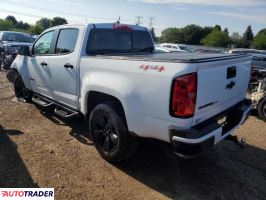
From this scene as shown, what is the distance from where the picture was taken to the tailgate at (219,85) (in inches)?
127

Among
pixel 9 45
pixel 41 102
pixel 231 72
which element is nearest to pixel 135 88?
pixel 231 72

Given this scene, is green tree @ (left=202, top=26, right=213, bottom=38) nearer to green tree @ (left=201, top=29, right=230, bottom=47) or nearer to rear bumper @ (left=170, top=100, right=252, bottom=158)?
green tree @ (left=201, top=29, right=230, bottom=47)

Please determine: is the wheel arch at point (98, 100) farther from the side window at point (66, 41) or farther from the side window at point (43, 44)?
the side window at point (43, 44)

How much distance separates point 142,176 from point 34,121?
2.96 metres

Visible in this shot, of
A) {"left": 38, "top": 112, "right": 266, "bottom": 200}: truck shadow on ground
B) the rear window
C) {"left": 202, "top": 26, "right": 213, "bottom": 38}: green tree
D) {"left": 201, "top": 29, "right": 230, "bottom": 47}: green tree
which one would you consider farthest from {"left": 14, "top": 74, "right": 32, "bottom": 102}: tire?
{"left": 202, "top": 26, "right": 213, "bottom": 38}: green tree

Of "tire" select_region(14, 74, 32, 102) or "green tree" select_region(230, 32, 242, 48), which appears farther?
"green tree" select_region(230, 32, 242, 48)

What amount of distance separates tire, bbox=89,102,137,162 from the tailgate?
3.30ft

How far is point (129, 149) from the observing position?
3994 mm

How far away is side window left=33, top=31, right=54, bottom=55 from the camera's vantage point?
18.5ft

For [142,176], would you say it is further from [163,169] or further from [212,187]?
[212,187]

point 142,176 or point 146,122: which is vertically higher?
point 146,122

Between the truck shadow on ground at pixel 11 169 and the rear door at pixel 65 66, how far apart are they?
44.6 inches

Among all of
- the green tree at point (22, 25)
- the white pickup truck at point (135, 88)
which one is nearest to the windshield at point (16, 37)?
the white pickup truck at point (135, 88)

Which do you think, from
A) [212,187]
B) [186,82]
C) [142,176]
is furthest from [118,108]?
[212,187]
